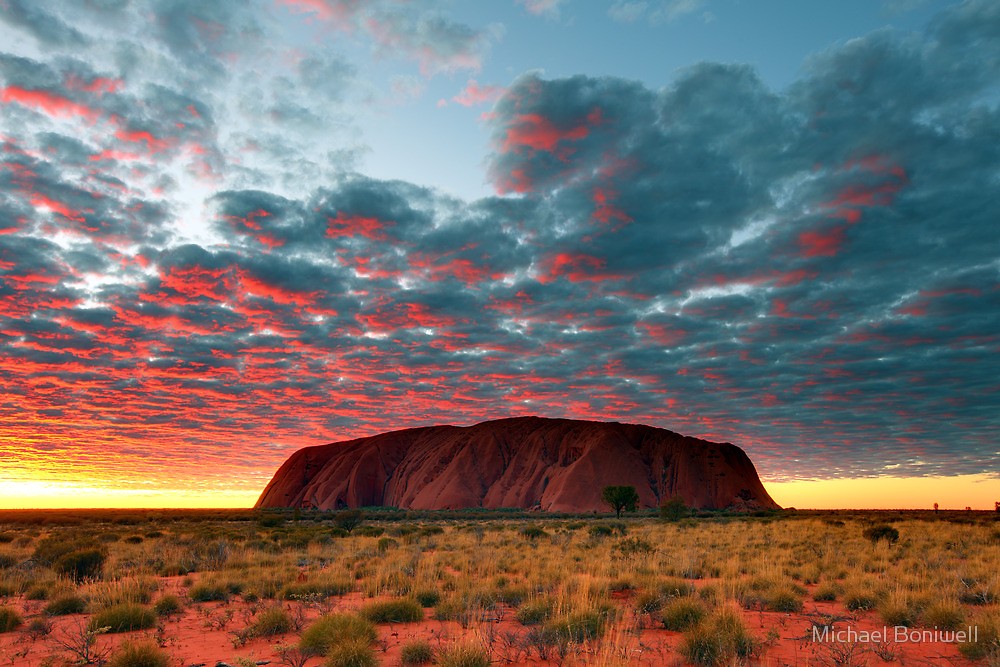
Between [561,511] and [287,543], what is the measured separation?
66.6 meters

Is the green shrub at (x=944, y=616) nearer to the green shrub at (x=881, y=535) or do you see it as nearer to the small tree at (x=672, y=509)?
the green shrub at (x=881, y=535)

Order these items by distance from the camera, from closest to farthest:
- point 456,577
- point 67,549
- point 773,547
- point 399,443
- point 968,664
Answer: point 968,664 < point 456,577 < point 67,549 < point 773,547 < point 399,443

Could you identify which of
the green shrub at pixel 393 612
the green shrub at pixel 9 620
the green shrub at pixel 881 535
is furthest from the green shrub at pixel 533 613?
the green shrub at pixel 881 535

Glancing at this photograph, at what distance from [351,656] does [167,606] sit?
276 inches

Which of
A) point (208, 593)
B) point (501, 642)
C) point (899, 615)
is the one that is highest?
point (899, 615)

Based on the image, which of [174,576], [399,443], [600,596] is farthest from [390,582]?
[399,443]

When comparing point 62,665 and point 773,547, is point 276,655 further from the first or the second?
point 773,547

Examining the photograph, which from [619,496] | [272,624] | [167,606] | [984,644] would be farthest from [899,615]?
[619,496]

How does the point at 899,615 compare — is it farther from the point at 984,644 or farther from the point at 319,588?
the point at 319,588

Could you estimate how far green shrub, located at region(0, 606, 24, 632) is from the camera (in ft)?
35.3

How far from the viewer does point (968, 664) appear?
7.99m

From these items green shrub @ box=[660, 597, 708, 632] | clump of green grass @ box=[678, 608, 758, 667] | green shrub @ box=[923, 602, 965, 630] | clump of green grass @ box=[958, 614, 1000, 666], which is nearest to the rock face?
green shrub @ box=[660, 597, 708, 632]

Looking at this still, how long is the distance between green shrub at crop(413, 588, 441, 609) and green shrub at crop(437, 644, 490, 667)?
5.01 meters

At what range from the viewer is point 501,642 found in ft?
29.4
